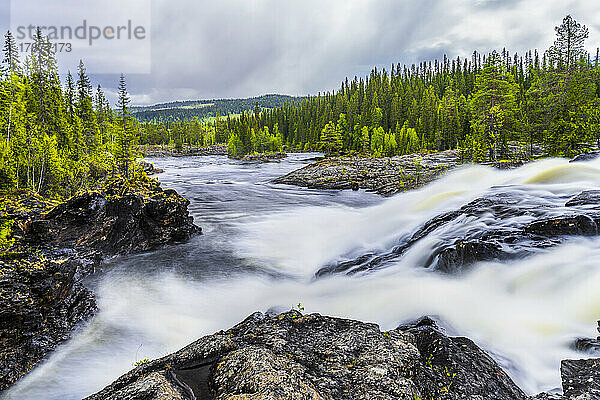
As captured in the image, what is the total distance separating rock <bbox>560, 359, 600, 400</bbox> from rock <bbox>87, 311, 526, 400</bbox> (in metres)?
0.62

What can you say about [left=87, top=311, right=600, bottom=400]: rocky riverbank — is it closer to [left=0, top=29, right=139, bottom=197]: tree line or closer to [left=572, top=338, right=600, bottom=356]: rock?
[left=572, top=338, right=600, bottom=356]: rock

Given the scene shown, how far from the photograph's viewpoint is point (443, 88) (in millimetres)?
108688

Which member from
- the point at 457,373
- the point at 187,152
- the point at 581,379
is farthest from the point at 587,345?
the point at 187,152

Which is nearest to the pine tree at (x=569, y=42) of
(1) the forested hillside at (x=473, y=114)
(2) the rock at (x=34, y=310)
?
(1) the forested hillside at (x=473, y=114)

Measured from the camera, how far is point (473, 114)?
154 ft

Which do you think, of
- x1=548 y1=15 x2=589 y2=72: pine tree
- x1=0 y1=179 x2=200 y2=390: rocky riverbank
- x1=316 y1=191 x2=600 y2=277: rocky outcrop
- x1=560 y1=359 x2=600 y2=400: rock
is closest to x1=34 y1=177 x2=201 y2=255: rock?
x1=0 y1=179 x2=200 y2=390: rocky riverbank

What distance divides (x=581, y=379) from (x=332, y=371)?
11.4ft

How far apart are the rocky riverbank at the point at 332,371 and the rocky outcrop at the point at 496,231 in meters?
4.48

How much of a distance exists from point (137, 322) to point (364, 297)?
6.50 meters

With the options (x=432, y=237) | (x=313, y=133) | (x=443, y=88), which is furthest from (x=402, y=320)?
(x=443, y=88)

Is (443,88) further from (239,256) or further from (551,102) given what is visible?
(239,256)

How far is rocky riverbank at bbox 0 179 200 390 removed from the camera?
6.94m

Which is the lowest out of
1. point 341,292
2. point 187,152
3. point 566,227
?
point 341,292

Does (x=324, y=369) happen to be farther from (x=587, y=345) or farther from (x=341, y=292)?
(x=341, y=292)
